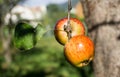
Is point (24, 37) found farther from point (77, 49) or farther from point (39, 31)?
point (77, 49)

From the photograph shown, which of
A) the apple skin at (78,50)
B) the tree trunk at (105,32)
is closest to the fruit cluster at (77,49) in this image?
the apple skin at (78,50)

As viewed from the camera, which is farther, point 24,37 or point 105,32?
point 105,32

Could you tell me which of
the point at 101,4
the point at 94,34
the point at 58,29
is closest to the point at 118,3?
the point at 101,4

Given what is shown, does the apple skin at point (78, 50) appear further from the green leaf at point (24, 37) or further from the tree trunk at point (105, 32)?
the tree trunk at point (105, 32)

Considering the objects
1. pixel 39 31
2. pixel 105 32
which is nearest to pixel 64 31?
pixel 39 31

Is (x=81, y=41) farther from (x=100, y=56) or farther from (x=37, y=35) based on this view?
(x=100, y=56)
